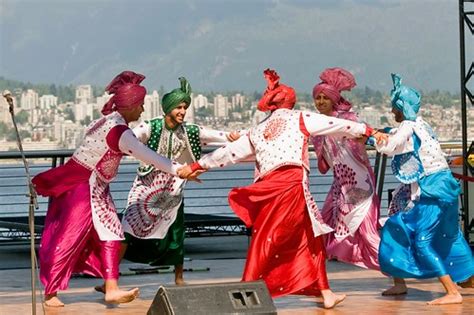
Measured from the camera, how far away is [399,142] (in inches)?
347

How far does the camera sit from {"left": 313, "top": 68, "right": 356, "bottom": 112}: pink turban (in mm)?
9227

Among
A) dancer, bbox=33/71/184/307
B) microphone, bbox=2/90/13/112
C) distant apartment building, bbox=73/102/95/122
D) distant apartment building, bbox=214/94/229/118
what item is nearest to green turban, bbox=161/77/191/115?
dancer, bbox=33/71/184/307

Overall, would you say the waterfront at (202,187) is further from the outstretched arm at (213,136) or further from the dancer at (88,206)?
the outstretched arm at (213,136)

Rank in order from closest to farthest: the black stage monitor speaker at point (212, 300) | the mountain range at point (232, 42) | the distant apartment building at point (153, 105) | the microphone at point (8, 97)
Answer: the black stage monitor speaker at point (212, 300)
the microphone at point (8, 97)
the distant apartment building at point (153, 105)
the mountain range at point (232, 42)

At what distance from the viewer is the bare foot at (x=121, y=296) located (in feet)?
28.1

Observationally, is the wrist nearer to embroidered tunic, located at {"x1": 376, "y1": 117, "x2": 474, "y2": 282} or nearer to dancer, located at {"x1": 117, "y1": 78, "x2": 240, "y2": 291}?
dancer, located at {"x1": 117, "y1": 78, "x2": 240, "y2": 291}

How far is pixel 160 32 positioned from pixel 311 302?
9489 centimetres

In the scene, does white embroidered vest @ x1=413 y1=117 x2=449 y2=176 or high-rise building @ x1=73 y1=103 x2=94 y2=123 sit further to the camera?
high-rise building @ x1=73 y1=103 x2=94 y2=123

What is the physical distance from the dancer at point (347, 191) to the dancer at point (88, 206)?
1096mm

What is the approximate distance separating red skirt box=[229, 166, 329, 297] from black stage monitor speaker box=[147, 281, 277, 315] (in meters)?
1.49

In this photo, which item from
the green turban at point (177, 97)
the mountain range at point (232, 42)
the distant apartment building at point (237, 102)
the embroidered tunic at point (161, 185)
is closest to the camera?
the green turban at point (177, 97)

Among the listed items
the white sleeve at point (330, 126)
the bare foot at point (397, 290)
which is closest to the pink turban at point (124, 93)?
the white sleeve at point (330, 126)

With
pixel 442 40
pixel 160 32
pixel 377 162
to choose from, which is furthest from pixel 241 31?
pixel 377 162

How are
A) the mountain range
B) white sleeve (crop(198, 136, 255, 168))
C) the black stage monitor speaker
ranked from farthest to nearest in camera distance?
the mountain range → white sleeve (crop(198, 136, 255, 168)) → the black stage monitor speaker
